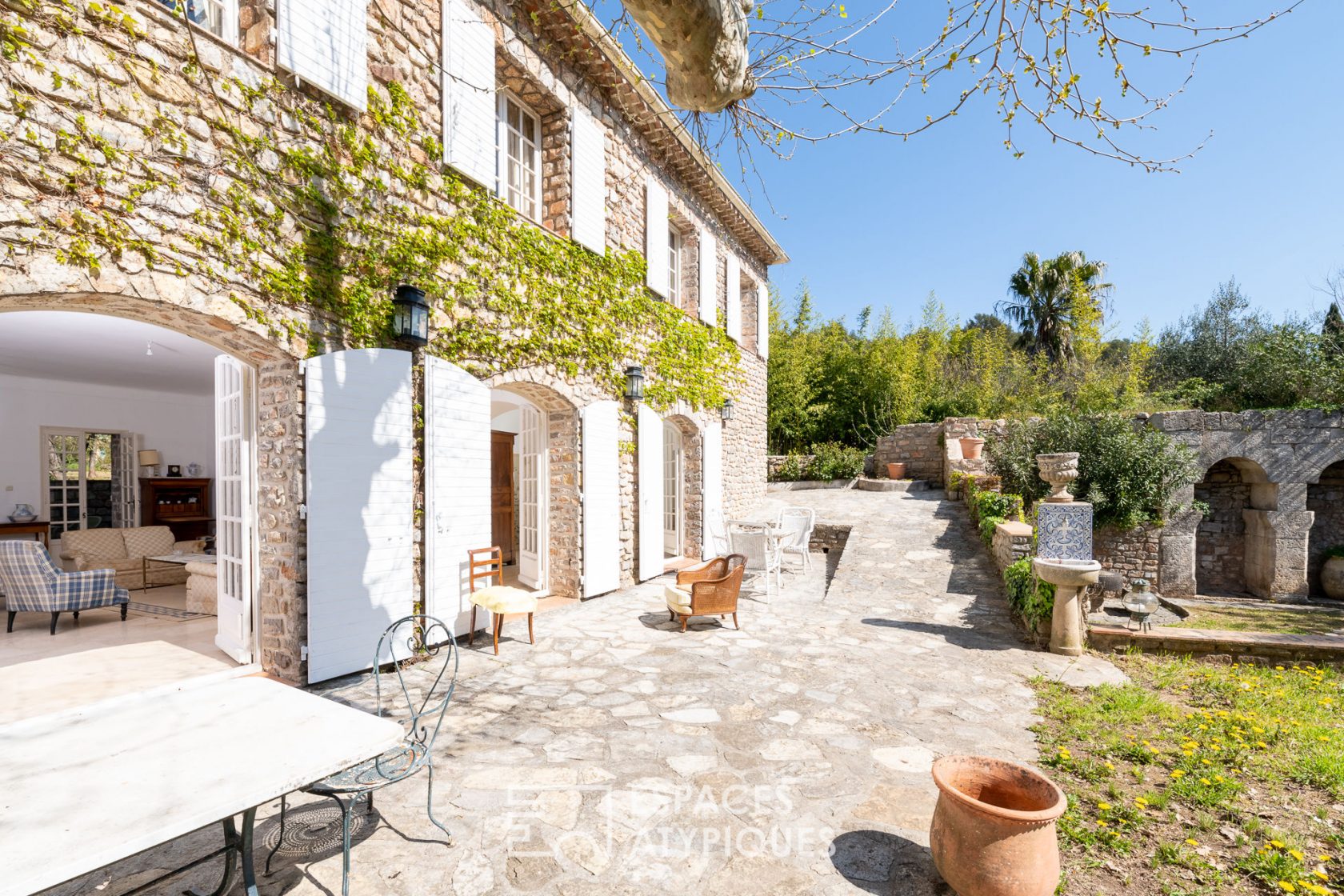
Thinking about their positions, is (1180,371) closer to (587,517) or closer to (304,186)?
(587,517)

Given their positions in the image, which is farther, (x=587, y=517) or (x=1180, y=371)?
(x=1180, y=371)

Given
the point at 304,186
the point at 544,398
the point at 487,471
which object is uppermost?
the point at 304,186

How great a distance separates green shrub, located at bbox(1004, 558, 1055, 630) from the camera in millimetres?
5098

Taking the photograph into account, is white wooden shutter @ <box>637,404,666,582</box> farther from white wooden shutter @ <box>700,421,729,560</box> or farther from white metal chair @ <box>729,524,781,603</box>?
white wooden shutter @ <box>700,421,729,560</box>

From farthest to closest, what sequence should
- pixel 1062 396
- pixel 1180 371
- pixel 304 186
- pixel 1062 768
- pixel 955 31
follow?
1. pixel 1180 371
2. pixel 1062 396
3. pixel 304 186
4. pixel 1062 768
5. pixel 955 31

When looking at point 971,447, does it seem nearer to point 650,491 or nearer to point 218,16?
point 650,491

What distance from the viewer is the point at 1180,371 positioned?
1519cm

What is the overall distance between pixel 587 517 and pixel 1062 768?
4464 mm

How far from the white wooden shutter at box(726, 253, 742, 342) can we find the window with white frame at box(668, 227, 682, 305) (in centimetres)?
129

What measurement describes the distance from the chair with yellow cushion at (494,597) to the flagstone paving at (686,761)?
240 millimetres

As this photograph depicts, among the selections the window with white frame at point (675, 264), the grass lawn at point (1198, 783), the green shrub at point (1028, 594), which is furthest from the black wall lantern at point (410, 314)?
the green shrub at point (1028, 594)

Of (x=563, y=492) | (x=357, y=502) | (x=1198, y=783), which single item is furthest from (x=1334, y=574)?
(x=357, y=502)

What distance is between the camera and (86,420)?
8.73 meters

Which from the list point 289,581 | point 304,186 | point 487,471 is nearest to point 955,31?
point 304,186
